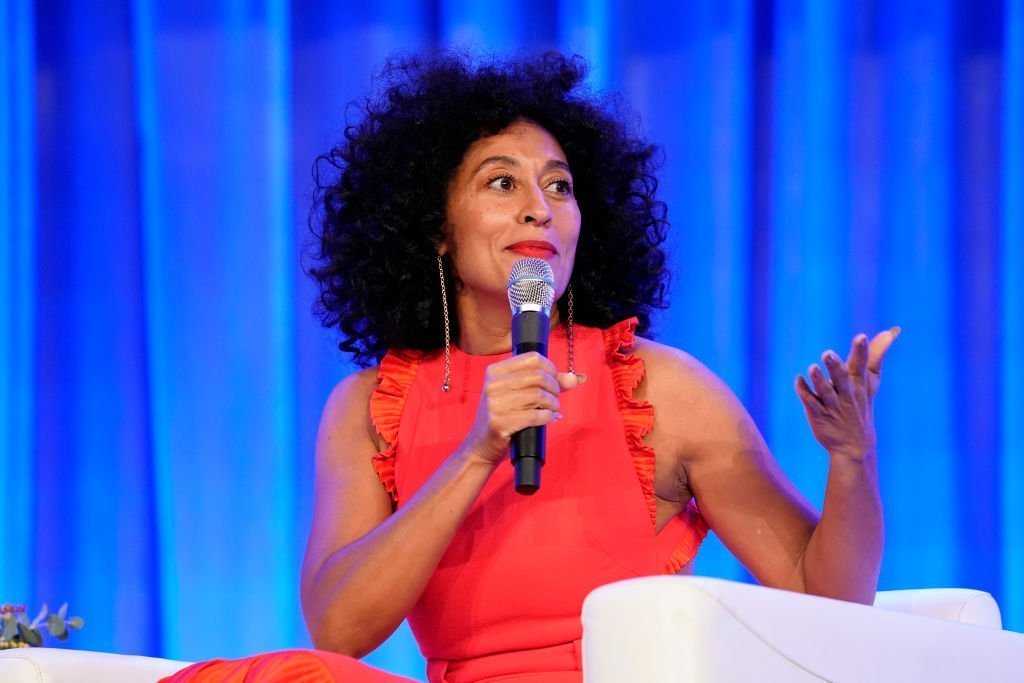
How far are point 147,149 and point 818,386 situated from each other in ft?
6.16

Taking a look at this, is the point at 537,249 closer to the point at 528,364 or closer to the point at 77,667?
the point at 528,364

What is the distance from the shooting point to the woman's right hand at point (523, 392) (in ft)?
4.43

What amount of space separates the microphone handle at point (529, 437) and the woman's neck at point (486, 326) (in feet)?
1.38

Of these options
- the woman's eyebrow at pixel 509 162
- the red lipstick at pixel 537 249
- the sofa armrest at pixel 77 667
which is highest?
the woman's eyebrow at pixel 509 162

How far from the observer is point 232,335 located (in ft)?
8.88

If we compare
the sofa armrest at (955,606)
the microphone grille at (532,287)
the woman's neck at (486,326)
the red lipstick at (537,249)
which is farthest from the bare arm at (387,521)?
the sofa armrest at (955,606)

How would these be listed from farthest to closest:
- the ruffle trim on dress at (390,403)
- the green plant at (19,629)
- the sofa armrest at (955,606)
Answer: the green plant at (19,629)
the ruffle trim on dress at (390,403)
the sofa armrest at (955,606)

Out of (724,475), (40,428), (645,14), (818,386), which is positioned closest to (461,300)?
(724,475)

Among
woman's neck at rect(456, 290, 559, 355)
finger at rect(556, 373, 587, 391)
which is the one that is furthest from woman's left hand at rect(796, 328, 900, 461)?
woman's neck at rect(456, 290, 559, 355)

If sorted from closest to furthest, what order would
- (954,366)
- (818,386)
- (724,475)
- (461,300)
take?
(818,386), (724,475), (461,300), (954,366)

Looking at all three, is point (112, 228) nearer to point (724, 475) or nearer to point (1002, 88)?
point (724, 475)

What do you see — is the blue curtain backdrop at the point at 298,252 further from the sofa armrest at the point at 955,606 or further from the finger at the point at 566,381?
the finger at the point at 566,381

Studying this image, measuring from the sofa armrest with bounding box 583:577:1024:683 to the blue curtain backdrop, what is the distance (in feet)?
4.81

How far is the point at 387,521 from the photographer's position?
1638mm
